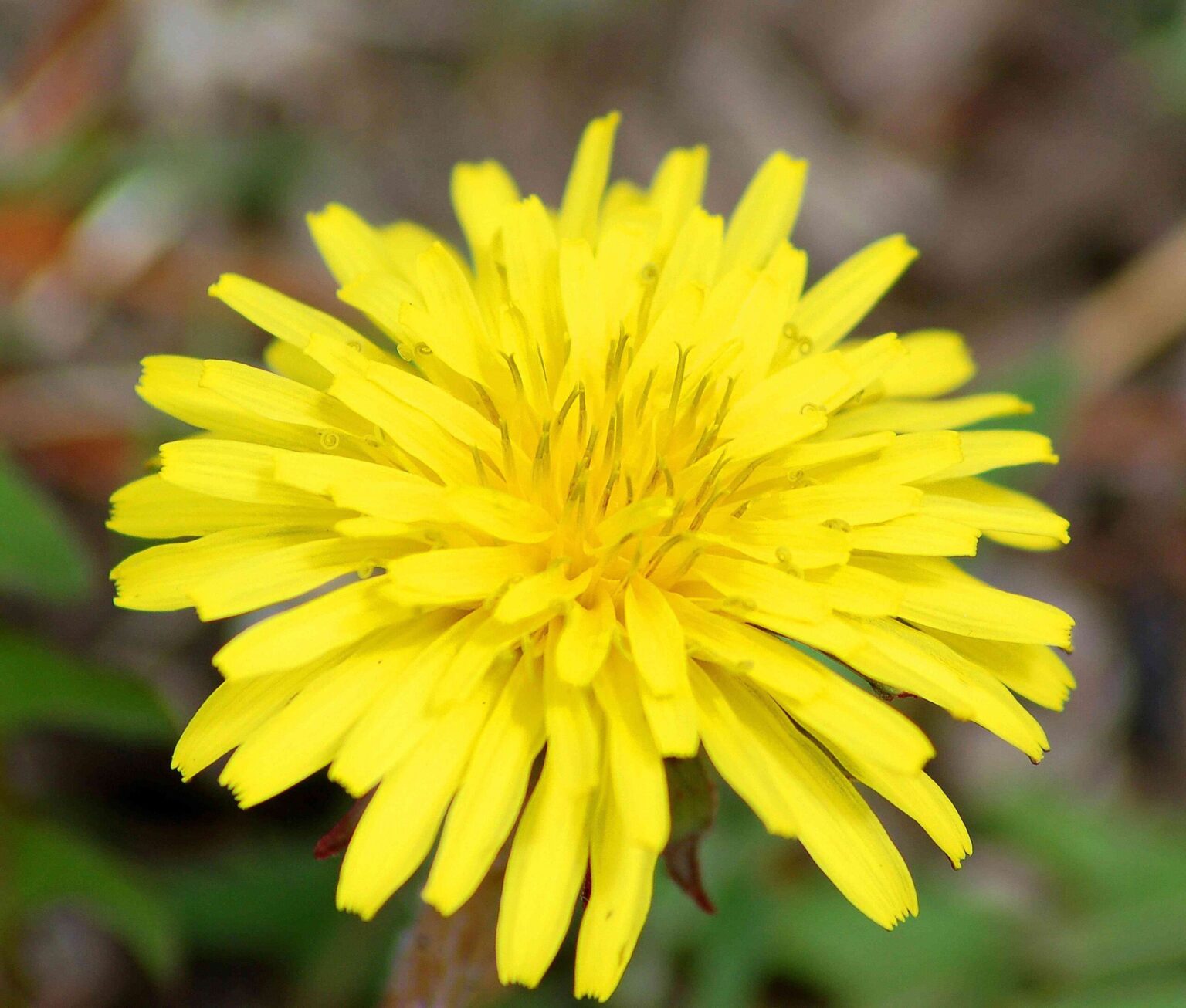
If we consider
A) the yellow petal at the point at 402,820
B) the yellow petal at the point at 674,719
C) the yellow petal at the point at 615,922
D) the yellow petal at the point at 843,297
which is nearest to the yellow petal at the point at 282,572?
the yellow petal at the point at 402,820

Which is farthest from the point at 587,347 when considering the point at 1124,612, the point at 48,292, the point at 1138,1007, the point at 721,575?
the point at 1124,612

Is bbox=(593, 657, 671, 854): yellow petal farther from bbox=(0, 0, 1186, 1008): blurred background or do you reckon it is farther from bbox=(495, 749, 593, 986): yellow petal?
bbox=(0, 0, 1186, 1008): blurred background

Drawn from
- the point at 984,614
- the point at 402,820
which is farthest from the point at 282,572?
the point at 984,614

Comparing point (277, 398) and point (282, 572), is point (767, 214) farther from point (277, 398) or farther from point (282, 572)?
point (282, 572)

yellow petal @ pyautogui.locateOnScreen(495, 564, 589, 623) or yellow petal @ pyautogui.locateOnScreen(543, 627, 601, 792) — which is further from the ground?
yellow petal @ pyautogui.locateOnScreen(495, 564, 589, 623)

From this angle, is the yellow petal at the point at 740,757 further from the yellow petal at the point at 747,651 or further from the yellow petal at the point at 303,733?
the yellow petal at the point at 303,733

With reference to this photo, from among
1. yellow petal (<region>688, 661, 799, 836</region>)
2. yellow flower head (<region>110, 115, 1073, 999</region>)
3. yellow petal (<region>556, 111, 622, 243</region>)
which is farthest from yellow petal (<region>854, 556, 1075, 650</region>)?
yellow petal (<region>556, 111, 622, 243</region>)
